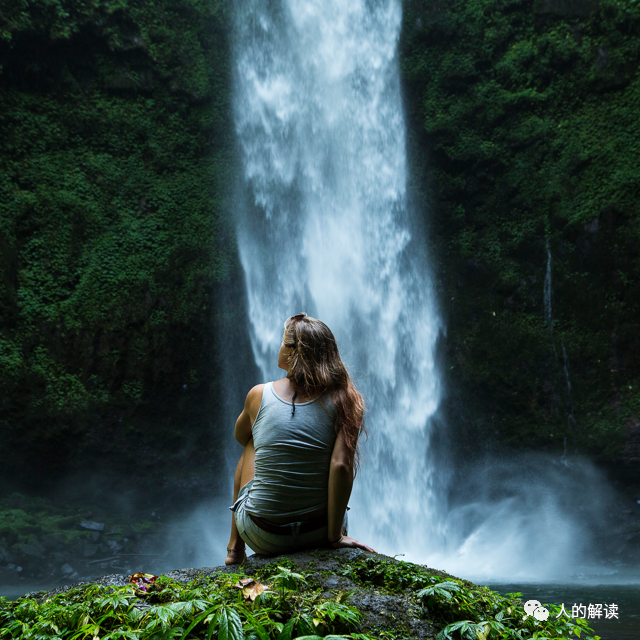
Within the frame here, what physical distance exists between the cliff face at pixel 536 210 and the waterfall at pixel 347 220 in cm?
80

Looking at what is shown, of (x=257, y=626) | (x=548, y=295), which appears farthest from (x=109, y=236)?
(x=257, y=626)

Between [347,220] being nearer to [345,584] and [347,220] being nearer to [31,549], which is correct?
[31,549]

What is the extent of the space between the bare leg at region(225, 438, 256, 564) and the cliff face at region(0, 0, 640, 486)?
8.68m

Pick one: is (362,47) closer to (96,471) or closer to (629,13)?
(629,13)

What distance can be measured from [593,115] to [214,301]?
8.61 metres

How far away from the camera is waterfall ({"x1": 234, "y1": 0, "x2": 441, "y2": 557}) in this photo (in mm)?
10547

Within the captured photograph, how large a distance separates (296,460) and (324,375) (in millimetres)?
349

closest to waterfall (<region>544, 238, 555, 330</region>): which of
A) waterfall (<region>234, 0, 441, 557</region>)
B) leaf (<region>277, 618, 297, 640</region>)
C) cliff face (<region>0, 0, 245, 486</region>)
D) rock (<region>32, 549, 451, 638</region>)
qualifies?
waterfall (<region>234, 0, 441, 557</region>)

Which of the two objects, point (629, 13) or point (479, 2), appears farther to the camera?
point (479, 2)

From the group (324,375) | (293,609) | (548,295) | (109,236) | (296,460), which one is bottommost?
(293,609)

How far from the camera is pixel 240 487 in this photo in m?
2.42

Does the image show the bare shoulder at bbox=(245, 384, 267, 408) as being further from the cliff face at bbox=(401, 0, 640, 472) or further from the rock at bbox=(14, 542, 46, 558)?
the cliff face at bbox=(401, 0, 640, 472)

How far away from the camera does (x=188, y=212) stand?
1181 centimetres

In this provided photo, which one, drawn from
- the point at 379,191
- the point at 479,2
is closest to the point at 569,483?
the point at 379,191
